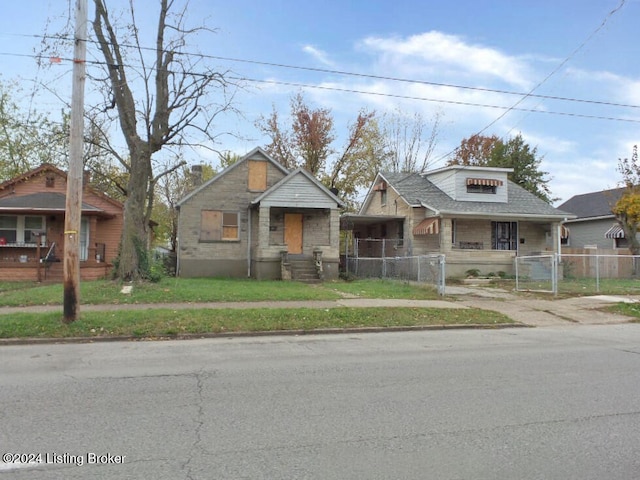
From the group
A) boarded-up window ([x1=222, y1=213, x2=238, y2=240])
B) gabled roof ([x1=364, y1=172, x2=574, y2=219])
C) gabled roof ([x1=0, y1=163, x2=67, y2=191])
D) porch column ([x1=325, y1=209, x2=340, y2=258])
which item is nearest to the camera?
gabled roof ([x1=0, y1=163, x2=67, y2=191])

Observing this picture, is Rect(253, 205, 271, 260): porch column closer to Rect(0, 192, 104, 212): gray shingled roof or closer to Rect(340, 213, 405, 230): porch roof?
Rect(340, 213, 405, 230): porch roof

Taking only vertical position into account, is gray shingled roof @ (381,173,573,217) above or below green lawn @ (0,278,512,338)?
above

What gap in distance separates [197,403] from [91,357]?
357 centimetres

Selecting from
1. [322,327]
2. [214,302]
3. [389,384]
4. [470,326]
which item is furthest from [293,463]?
[214,302]

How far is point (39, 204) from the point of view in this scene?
2184 centimetres

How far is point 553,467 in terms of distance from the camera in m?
3.80

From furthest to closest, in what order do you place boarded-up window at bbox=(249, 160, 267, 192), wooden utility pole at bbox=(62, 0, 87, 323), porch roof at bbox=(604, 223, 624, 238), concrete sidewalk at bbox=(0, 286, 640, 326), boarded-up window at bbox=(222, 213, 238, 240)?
1. porch roof at bbox=(604, 223, 624, 238)
2. boarded-up window at bbox=(249, 160, 267, 192)
3. boarded-up window at bbox=(222, 213, 238, 240)
4. concrete sidewalk at bbox=(0, 286, 640, 326)
5. wooden utility pole at bbox=(62, 0, 87, 323)

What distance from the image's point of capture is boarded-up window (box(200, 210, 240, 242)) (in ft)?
80.2

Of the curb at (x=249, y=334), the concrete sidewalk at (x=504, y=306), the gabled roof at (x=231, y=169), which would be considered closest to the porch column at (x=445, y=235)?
the concrete sidewalk at (x=504, y=306)

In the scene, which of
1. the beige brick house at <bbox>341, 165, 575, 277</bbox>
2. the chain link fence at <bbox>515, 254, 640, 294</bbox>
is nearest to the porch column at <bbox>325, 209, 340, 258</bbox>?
the beige brick house at <bbox>341, 165, 575, 277</bbox>

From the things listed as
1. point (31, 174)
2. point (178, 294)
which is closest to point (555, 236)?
point (178, 294)

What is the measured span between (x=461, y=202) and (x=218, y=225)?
41.3ft

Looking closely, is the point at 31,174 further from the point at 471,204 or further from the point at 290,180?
the point at 471,204

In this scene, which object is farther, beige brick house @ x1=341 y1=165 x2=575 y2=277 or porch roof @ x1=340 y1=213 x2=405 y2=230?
porch roof @ x1=340 y1=213 x2=405 y2=230
